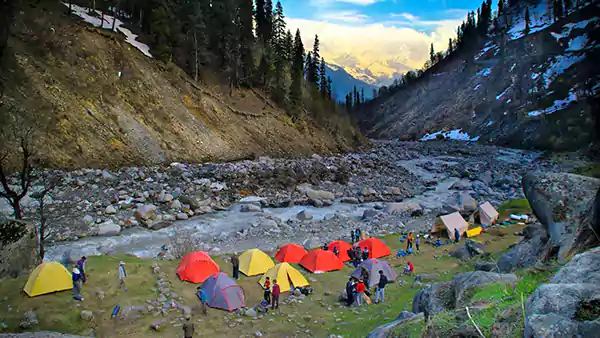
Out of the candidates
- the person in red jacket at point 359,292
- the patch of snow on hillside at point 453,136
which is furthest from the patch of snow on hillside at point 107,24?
the patch of snow on hillside at point 453,136

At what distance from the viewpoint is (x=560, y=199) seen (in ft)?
31.3

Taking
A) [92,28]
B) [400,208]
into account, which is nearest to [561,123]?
[400,208]

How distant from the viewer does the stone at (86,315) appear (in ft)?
32.9

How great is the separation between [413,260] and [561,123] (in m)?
64.2

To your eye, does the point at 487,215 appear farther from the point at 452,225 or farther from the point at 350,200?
the point at 350,200

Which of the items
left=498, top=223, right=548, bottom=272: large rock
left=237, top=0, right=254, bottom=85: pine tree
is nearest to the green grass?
left=498, top=223, right=548, bottom=272: large rock

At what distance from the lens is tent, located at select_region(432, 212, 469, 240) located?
21556 mm

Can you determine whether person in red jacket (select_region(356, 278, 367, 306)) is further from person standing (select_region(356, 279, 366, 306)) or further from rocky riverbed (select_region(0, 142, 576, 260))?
rocky riverbed (select_region(0, 142, 576, 260))

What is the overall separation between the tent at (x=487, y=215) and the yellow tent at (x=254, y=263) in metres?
16.1

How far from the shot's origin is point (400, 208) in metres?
27.8

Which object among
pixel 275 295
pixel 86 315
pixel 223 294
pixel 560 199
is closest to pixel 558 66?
pixel 560 199

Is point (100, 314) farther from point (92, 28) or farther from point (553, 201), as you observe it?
point (92, 28)

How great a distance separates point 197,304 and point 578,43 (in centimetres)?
11542

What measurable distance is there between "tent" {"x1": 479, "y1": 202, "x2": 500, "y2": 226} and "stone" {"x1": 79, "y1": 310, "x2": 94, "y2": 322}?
A: 23170 mm
